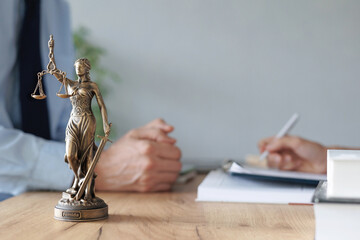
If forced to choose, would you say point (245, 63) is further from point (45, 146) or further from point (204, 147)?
point (45, 146)

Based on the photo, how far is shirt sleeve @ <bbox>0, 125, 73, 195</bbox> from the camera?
1007 mm

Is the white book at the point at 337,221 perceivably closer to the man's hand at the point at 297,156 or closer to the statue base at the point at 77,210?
the statue base at the point at 77,210

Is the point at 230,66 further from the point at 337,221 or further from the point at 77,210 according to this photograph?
the point at 337,221

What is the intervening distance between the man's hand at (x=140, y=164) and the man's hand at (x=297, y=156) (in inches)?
16.0

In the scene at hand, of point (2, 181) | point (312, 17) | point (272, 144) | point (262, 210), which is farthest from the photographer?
point (312, 17)

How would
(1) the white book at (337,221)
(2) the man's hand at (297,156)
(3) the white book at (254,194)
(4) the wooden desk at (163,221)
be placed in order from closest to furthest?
(1) the white book at (337,221), (4) the wooden desk at (163,221), (3) the white book at (254,194), (2) the man's hand at (297,156)

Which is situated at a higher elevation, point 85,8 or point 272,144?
point 85,8

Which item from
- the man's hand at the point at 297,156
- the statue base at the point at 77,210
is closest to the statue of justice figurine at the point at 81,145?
the statue base at the point at 77,210

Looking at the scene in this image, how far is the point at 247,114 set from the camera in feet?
9.52

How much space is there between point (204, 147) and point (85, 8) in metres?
1.07

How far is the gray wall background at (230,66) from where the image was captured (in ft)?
9.40

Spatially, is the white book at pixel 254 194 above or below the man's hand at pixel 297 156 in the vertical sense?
above

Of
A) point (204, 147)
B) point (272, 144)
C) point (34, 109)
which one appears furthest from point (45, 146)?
point (204, 147)

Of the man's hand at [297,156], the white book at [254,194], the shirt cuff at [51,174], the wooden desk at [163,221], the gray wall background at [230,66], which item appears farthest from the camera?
the gray wall background at [230,66]
